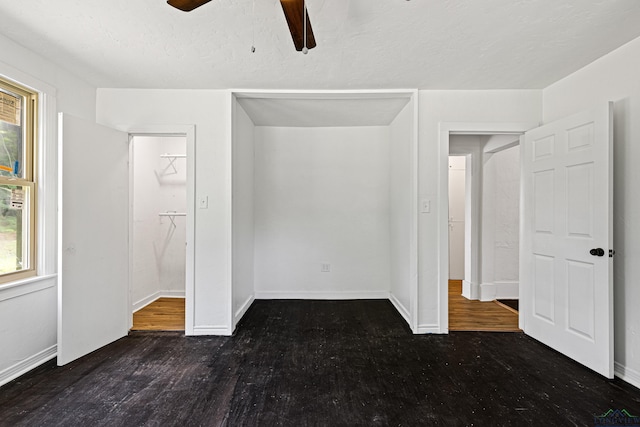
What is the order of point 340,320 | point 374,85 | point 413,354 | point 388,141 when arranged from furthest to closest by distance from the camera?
point 388,141 → point 340,320 → point 374,85 → point 413,354

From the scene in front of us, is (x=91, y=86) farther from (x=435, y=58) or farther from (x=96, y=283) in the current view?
(x=435, y=58)

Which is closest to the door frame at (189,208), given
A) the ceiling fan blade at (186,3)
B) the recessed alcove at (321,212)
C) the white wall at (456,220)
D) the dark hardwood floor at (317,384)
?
the dark hardwood floor at (317,384)

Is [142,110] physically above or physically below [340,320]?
above

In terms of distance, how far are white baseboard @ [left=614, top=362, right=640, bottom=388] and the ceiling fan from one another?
305cm

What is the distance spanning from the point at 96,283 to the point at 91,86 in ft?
6.06

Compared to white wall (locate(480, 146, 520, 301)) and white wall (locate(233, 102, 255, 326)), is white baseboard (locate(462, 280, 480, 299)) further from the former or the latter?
white wall (locate(233, 102, 255, 326))

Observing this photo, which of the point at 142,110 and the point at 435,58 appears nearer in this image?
the point at 435,58

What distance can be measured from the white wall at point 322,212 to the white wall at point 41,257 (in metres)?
2.06

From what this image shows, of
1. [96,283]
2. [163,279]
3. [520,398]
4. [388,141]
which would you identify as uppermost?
[388,141]

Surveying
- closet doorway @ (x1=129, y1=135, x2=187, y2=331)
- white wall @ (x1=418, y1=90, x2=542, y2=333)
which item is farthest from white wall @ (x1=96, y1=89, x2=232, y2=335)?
white wall @ (x1=418, y1=90, x2=542, y2=333)

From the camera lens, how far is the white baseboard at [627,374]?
1.99 metres

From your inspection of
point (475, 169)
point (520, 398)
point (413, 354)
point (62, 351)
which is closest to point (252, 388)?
point (413, 354)

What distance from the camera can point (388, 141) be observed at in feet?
12.9

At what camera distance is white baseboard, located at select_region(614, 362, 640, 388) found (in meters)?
1.99
